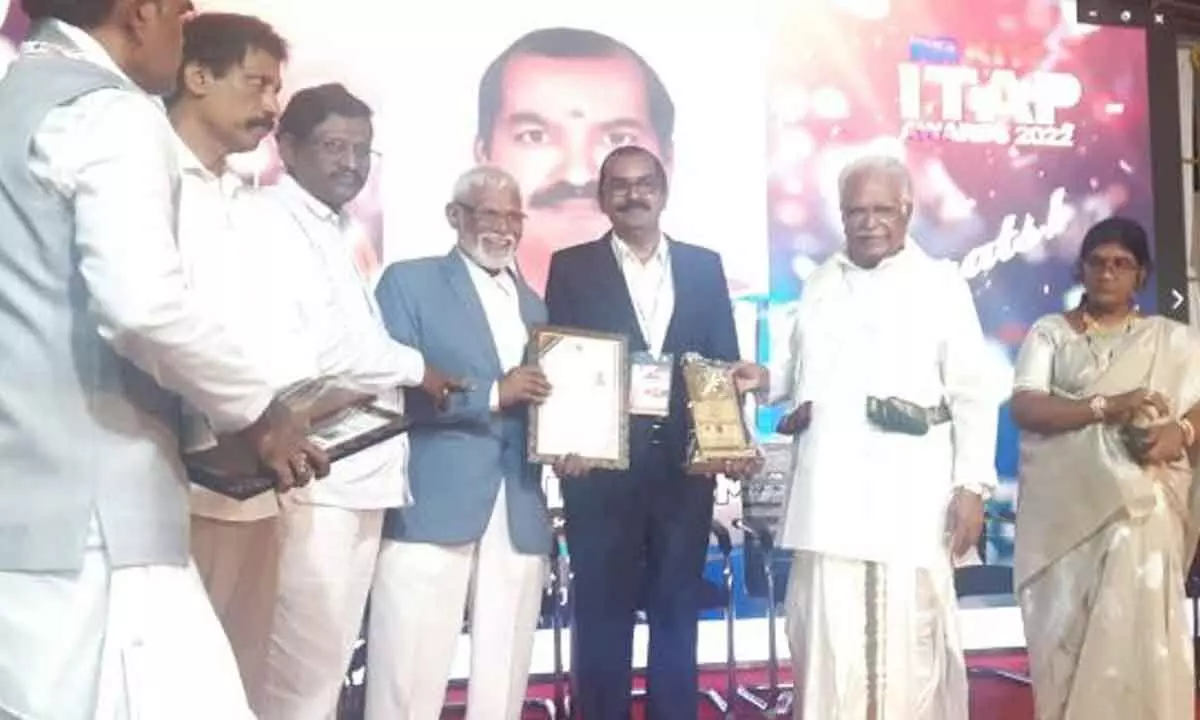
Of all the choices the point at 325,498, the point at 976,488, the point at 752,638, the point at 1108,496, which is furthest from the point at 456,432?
the point at 1108,496

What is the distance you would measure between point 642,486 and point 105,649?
2.04 m

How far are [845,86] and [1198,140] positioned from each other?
1.69 m

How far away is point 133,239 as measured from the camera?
5.51 feet

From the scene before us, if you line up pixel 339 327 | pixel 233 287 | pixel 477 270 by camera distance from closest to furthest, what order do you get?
pixel 233 287 < pixel 339 327 < pixel 477 270

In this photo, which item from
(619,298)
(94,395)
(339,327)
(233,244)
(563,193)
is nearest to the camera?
(94,395)

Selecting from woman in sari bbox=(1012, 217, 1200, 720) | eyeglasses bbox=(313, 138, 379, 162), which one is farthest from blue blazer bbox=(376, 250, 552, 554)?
woman in sari bbox=(1012, 217, 1200, 720)

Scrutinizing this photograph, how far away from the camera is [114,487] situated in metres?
1.78

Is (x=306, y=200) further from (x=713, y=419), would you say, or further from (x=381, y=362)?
(x=713, y=419)

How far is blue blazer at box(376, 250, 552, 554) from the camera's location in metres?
3.46

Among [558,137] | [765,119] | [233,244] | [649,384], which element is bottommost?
[649,384]

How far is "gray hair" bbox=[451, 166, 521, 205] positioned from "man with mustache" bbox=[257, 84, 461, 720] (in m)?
Result: 0.40

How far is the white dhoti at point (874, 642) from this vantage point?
3.50m

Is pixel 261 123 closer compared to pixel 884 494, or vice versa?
pixel 261 123

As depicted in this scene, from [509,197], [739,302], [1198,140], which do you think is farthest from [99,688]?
[1198,140]
